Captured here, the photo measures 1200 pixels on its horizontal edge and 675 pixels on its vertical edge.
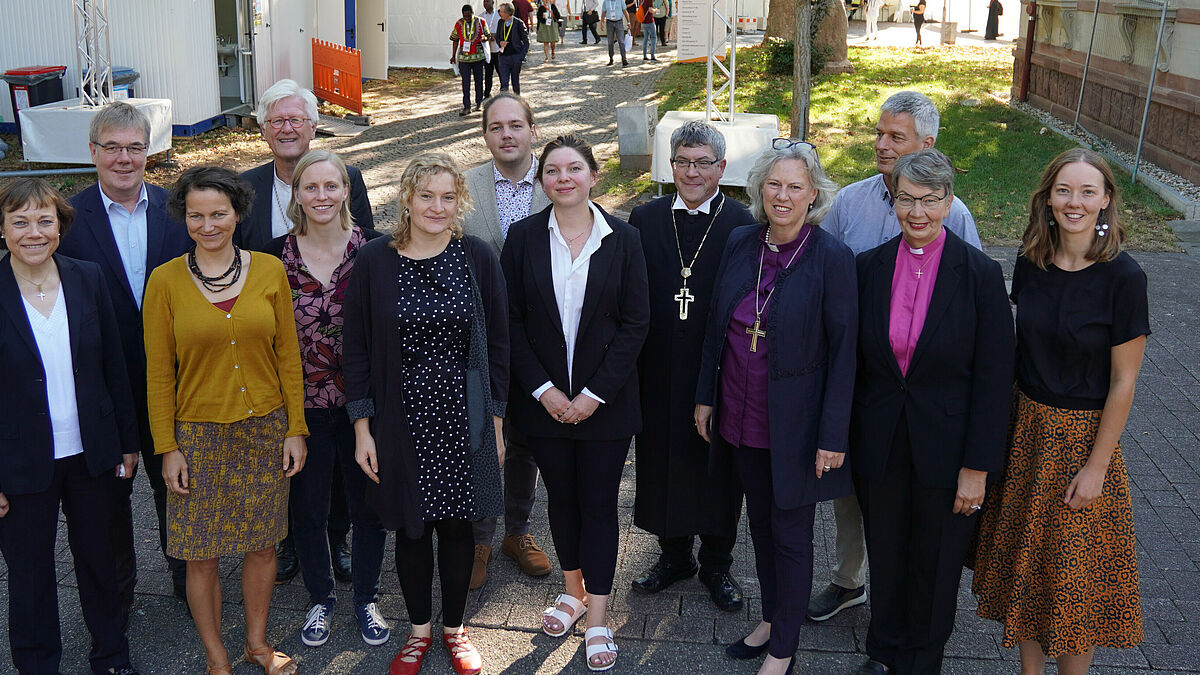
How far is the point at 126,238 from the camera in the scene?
151 inches

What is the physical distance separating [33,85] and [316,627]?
39.1 feet

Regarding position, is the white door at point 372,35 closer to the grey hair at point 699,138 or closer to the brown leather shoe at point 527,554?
the brown leather shoe at point 527,554

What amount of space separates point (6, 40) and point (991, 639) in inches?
589

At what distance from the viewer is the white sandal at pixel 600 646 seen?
149 inches

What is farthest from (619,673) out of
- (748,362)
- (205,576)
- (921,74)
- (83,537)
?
(921,74)

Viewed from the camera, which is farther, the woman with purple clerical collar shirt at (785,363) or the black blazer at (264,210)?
the black blazer at (264,210)

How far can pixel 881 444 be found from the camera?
3436 millimetres

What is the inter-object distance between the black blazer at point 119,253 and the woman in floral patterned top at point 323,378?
430 mm

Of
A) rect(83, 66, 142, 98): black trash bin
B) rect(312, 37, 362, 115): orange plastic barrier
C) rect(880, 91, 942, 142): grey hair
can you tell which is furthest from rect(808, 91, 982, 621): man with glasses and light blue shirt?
rect(312, 37, 362, 115): orange plastic barrier

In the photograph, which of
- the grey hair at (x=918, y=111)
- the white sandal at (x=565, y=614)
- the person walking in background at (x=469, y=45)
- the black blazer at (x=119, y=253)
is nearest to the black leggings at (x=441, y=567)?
the white sandal at (x=565, y=614)

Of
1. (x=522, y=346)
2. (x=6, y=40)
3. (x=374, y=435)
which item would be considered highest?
(x=6, y=40)

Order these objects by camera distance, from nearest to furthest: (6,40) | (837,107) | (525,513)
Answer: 1. (525,513)
2. (6,40)
3. (837,107)

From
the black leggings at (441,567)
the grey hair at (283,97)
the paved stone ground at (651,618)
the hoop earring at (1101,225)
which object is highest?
the grey hair at (283,97)

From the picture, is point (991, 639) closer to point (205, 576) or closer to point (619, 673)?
point (619, 673)
